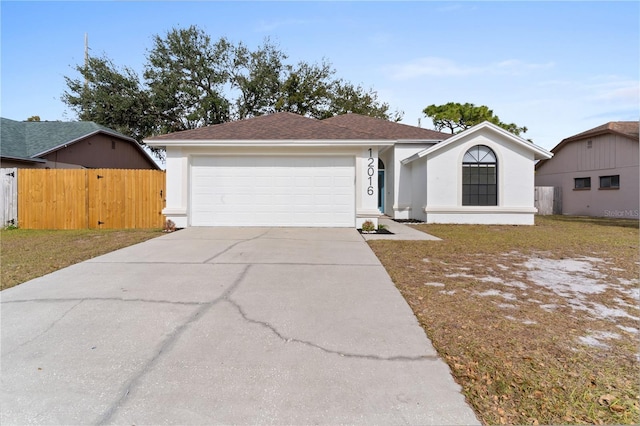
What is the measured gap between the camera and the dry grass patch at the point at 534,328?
7.52ft

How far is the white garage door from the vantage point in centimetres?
1133

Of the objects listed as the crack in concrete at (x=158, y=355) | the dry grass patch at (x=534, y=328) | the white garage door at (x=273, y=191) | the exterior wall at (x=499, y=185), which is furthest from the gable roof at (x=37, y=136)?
the exterior wall at (x=499, y=185)

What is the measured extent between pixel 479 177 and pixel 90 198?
1469 cm

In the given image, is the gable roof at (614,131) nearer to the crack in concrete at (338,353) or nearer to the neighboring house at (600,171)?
the neighboring house at (600,171)

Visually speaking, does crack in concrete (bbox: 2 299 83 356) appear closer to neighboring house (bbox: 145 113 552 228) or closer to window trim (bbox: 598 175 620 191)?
neighboring house (bbox: 145 113 552 228)

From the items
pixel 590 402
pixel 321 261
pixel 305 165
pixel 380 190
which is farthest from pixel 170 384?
pixel 380 190

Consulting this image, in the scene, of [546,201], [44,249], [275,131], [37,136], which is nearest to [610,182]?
[546,201]

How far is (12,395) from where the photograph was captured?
7.83 ft

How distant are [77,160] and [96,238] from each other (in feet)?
33.0

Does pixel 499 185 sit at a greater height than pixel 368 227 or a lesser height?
greater

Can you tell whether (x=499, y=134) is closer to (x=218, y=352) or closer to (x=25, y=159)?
(x=218, y=352)

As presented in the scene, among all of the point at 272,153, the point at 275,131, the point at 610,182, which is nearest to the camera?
the point at 272,153

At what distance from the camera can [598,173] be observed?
20781 millimetres

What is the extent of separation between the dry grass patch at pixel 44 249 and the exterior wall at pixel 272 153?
4.15ft
